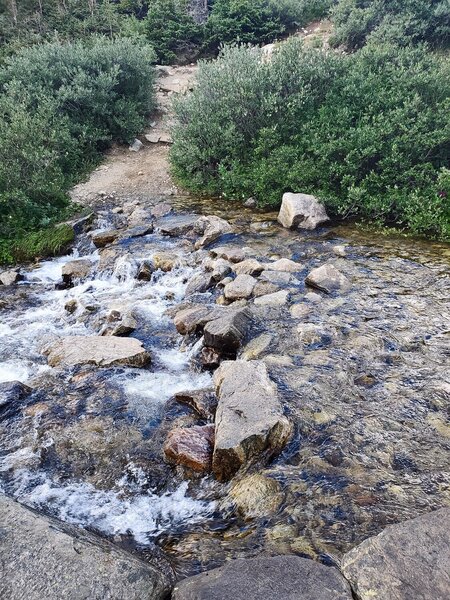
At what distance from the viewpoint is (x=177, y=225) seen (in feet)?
33.5

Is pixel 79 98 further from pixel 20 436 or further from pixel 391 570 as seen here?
pixel 391 570

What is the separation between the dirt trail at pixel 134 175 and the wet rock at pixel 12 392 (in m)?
7.90

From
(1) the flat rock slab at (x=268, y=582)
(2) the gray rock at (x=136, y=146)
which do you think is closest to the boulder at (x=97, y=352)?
(1) the flat rock slab at (x=268, y=582)

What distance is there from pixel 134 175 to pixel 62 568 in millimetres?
12878

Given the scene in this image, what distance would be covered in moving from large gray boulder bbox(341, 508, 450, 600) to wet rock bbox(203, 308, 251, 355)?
10.5ft

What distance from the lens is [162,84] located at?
66.8 feet

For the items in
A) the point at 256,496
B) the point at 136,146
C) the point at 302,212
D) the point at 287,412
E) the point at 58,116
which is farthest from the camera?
the point at 136,146

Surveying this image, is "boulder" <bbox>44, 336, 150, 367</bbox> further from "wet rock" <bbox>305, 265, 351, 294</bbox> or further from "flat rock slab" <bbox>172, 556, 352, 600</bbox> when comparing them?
"flat rock slab" <bbox>172, 556, 352, 600</bbox>

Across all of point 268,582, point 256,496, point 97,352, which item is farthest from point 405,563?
point 97,352

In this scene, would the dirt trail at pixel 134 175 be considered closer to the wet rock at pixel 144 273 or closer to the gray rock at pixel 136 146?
the gray rock at pixel 136 146

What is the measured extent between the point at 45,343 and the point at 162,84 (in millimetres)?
17897

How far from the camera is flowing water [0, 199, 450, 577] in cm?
327

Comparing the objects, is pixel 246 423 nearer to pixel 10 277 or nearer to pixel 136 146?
pixel 10 277

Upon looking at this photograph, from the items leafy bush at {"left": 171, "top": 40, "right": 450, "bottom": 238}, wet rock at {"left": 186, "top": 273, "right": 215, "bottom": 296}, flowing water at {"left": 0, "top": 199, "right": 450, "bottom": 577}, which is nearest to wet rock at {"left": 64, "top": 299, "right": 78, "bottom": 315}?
flowing water at {"left": 0, "top": 199, "right": 450, "bottom": 577}
